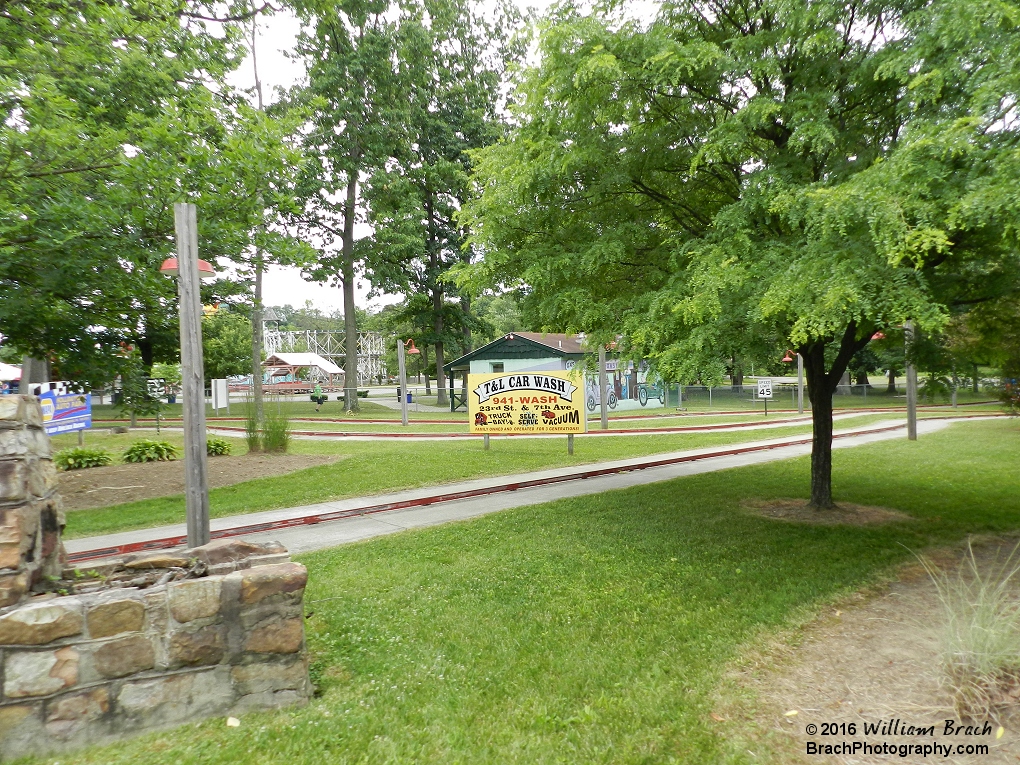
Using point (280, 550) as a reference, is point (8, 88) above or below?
above

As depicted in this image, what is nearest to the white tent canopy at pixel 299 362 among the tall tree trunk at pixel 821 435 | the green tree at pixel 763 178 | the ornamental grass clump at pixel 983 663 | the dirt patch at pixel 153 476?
the dirt patch at pixel 153 476

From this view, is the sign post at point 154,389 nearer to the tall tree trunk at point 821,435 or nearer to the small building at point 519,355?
the tall tree trunk at point 821,435

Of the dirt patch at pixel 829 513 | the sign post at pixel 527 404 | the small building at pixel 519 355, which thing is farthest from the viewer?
the small building at pixel 519 355

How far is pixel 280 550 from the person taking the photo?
465 centimetres

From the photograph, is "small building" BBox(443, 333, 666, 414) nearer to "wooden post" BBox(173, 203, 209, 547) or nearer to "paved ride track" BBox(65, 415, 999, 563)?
"paved ride track" BBox(65, 415, 999, 563)

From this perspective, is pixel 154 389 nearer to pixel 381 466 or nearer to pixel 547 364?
pixel 381 466

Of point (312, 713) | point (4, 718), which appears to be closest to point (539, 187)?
point (312, 713)

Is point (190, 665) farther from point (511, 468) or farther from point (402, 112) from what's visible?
point (402, 112)

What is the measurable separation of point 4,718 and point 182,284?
3.48 metres

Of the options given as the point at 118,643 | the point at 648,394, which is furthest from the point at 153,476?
the point at 648,394

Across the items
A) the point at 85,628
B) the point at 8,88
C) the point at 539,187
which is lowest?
the point at 85,628

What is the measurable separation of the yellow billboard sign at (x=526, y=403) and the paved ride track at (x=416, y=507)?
169cm

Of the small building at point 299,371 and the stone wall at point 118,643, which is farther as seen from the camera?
the small building at point 299,371

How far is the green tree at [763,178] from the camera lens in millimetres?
4586
